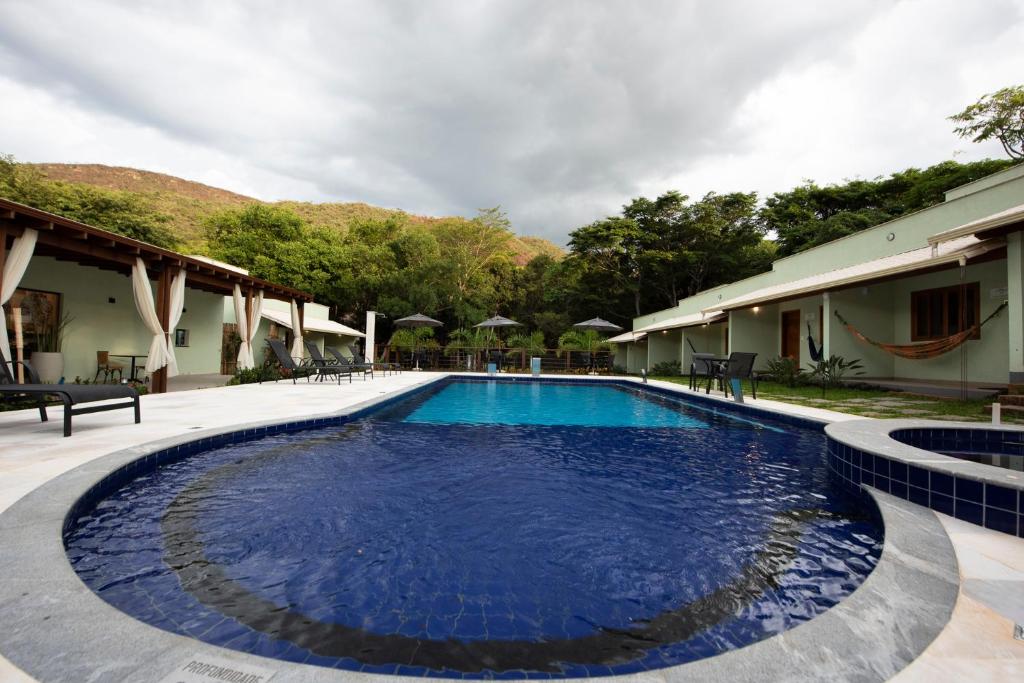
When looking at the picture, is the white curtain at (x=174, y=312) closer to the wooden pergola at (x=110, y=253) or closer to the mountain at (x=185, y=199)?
the wooden pergola at (x=110, y=253)

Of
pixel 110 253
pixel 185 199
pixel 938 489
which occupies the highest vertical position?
pixel 185 199

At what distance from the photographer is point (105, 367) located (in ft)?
31.3

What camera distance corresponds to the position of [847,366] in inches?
369

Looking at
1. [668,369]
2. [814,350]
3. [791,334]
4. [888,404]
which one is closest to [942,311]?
[814,350]

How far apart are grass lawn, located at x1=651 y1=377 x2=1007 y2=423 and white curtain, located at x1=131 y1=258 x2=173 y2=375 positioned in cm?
1101

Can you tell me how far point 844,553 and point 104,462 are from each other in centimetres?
466

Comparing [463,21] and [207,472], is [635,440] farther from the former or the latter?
[463,21]

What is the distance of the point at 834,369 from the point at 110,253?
1412 cm

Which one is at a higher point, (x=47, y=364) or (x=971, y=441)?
(x=47, y=364)

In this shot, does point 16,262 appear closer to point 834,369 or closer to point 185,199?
point 834,369

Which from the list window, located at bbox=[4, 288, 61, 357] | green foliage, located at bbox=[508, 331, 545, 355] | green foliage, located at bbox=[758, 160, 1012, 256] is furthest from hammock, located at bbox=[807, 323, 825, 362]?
window, located at bbox=[4, 288, 61, 357]

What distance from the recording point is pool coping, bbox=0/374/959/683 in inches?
43.1

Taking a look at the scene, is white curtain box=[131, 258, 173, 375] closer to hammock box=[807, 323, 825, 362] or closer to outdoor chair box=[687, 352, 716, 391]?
outdoor chair box=[687, 352, 716, 391]

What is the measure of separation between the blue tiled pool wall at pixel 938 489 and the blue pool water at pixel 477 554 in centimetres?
21
